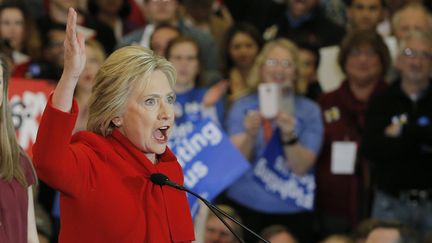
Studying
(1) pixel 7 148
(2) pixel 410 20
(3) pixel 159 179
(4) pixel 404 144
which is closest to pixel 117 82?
(3) pixel 159 179

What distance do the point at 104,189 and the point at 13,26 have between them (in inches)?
177

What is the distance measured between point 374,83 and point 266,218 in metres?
1.25

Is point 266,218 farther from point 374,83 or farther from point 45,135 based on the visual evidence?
point 45,135

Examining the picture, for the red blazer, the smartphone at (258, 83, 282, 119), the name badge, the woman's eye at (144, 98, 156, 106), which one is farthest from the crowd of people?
the woman's eye at (144, 98, 156, 106)

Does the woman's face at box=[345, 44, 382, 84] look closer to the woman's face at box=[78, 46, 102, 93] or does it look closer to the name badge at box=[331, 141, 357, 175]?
the name badge at box=[331, 141, 357, 175]

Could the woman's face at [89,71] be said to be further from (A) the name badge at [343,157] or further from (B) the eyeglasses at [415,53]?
(B) the eyeglasses at [415,53]

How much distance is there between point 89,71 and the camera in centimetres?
725

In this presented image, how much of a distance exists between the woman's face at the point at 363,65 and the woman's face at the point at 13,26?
7.91ft

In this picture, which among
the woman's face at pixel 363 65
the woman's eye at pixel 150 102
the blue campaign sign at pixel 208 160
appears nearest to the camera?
the woman's eye at pixel 150 102

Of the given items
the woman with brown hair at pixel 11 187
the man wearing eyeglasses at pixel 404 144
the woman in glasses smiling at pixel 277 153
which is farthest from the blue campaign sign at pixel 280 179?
the woman with brown hair at pixel 11 187

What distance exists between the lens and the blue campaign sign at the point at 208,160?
6.31 meters

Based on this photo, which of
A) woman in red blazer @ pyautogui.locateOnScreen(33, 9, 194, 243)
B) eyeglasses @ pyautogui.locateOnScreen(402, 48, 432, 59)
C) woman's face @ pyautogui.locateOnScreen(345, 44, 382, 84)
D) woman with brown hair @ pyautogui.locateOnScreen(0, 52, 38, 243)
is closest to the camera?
woman in red blazer @ pyautogui.locateOnScreen(33, 9, 194, 243)

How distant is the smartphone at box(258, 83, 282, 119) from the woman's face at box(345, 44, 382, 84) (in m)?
0.77

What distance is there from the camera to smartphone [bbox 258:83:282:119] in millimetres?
6883
